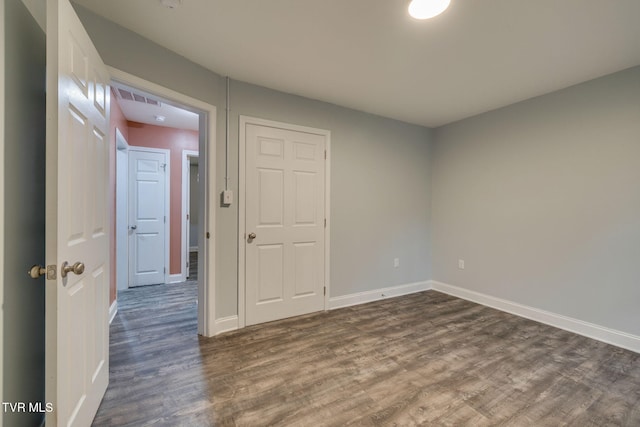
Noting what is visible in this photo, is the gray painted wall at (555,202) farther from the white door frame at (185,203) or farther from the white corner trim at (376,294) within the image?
the white door frame at (185,203)

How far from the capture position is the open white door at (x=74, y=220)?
1.08 metres

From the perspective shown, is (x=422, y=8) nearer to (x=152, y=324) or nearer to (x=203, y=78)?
(x=203, y=78)

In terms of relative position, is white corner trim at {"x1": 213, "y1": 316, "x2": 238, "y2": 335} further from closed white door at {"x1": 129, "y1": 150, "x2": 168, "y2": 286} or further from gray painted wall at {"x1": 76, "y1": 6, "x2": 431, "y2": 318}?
closed white door at {"x1": 129, "y1": 150, "x2": 168, "y2": 286}

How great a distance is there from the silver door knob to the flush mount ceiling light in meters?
2.23

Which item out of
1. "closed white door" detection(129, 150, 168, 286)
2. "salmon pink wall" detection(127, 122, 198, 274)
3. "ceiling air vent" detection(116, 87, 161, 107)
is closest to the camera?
"ceiling air vent" detection(116, 87, 161, 107)

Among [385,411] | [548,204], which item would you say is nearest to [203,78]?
[385,411]

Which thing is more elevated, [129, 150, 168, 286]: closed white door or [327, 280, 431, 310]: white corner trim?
[129, 150, 168, 286]: closed white door

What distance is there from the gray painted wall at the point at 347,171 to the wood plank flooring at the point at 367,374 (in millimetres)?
594

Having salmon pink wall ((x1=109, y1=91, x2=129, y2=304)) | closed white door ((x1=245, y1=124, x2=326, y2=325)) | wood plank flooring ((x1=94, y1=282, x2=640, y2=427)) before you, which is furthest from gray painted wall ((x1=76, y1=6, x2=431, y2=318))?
salmon pink wall ((x1=109, y1=91, x2=129, y2=304))

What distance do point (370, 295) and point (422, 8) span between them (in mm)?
2991

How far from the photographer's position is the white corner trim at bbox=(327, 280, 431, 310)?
3.33 metres

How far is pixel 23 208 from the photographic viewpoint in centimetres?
123

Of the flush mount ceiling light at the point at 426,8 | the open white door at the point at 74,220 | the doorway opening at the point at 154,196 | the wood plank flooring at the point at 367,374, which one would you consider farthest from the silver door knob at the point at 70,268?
the doorway opening at the point at 154,196

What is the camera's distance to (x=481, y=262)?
139 inches
